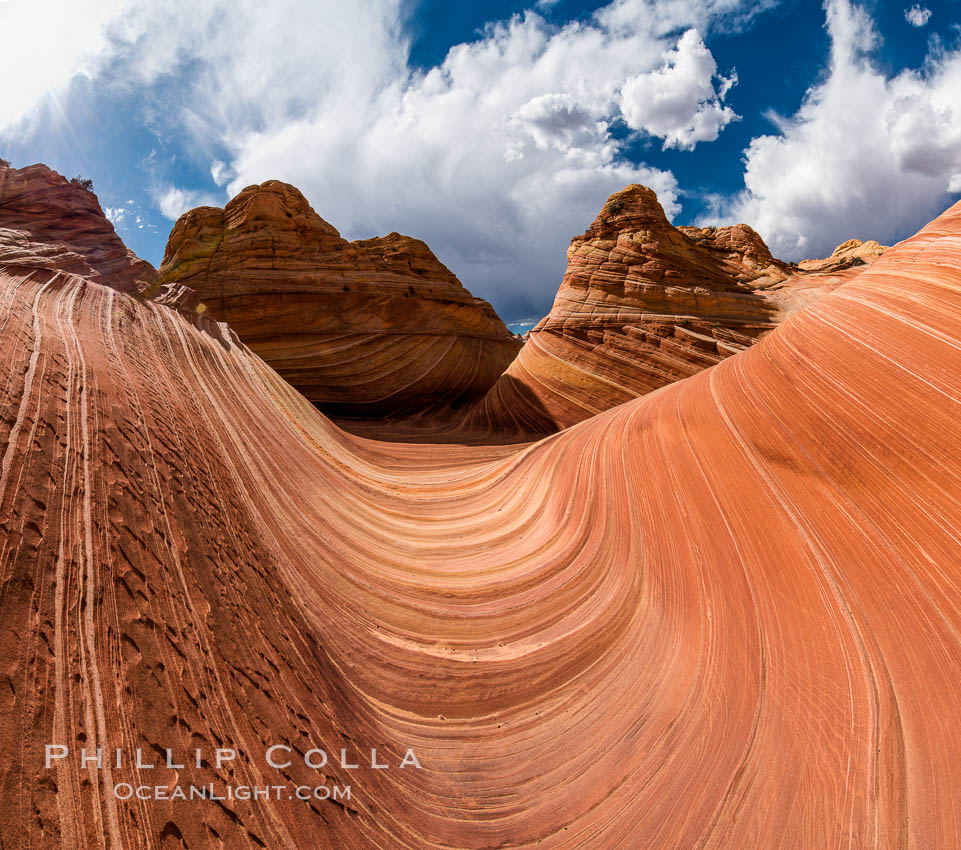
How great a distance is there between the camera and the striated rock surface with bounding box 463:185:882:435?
20.2ft

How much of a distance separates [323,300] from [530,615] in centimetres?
805

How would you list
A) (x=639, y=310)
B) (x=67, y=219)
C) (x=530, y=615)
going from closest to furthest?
(x=530, y=615) → (x=67, y=219) → (x=639, y=310)

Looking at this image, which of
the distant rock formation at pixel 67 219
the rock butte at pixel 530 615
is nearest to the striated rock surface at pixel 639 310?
the rock butte at pixel 530 615

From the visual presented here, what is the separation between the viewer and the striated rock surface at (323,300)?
8.26 metres

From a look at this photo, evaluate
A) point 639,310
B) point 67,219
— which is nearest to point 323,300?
point 67,219

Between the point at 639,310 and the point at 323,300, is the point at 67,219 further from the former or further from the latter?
the point at 639,310

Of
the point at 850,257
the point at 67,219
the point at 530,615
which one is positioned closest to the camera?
the point at 530,615

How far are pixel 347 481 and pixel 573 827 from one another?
2.63 m

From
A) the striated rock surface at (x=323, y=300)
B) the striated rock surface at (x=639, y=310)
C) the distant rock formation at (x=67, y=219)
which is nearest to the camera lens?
the distant rock formation at (x=67, y=219)

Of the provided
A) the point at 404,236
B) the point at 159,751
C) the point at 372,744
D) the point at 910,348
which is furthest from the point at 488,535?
the point at 404,236

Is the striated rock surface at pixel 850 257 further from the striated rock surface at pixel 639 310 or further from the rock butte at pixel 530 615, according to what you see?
the rock butte at pixel 530 615

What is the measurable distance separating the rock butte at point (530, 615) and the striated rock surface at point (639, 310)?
367cm

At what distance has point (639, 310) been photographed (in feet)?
21.1

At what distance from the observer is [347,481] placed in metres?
3.44
